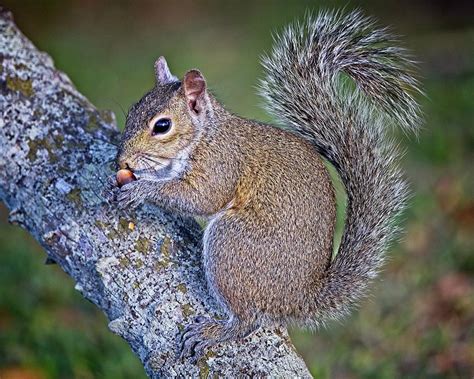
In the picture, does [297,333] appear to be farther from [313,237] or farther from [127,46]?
[127,46]

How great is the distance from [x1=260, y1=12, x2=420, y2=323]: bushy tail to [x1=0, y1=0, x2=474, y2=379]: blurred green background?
2.28 ft

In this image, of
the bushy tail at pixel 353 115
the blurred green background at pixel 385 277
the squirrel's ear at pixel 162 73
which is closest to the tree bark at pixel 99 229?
the squirrel's ear at pixel 162 73

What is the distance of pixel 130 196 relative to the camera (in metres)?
2.40

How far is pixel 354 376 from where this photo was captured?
3.14 m

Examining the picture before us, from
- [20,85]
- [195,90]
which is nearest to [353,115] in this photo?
[195,90]

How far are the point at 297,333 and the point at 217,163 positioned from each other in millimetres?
1263

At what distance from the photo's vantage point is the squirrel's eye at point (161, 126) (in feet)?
7.99

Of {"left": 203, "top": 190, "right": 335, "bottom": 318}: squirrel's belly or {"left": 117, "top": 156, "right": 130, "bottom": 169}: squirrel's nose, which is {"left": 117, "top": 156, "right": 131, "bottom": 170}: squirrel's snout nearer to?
{"left": 117, "top": 156, "right": 130, "bottom": 169}: squirrel's nose

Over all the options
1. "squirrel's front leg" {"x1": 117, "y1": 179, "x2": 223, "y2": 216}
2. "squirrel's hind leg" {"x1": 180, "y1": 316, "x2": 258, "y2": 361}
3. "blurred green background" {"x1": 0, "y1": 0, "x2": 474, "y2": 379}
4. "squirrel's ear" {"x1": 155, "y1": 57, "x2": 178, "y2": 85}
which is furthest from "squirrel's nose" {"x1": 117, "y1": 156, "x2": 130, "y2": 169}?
"blurred green background" {"x1": 0, "y1": 0, "x2": 474, "y2": 379}

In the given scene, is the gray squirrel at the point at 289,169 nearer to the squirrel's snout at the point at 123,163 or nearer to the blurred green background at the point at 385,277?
the squirrel's snout at the point at 123,163

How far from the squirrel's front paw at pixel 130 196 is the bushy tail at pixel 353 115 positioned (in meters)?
0.55

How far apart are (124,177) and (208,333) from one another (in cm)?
56

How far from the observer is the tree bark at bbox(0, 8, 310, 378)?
2160 millimetres

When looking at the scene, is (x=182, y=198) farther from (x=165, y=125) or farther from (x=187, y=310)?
(x=187, y=310)
